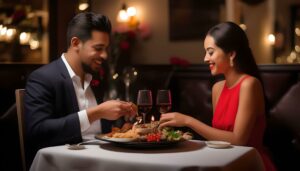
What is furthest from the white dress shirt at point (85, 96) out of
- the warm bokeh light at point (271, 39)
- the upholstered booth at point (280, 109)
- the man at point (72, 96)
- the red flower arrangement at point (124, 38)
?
the warm bokeh light at point (271, 39)

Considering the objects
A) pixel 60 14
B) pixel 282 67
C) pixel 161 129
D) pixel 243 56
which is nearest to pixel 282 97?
pixel 282 67

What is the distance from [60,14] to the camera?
15.9 ft

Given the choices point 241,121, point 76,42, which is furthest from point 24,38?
point 241,121

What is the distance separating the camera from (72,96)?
2418mm

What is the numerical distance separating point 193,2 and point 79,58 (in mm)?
4635

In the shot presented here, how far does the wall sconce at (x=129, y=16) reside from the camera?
7.04 metres

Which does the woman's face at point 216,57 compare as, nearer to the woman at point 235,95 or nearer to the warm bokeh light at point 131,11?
the woman at point 235,95

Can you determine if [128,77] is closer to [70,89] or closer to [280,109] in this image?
[280,109]

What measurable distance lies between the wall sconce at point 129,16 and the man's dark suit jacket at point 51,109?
15.2 ft

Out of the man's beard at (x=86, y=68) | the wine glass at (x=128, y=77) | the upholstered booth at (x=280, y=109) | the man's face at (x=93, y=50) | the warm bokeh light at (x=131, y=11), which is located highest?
the warm bokeh light at (x=131, y=11)

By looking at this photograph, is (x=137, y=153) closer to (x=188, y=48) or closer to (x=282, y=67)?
(x=282, y=67)

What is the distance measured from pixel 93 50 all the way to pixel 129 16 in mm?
4614

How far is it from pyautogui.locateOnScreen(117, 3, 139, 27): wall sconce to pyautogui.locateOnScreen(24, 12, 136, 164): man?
4.40 metres

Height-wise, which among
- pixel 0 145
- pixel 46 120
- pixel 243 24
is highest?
pixel 243 24
